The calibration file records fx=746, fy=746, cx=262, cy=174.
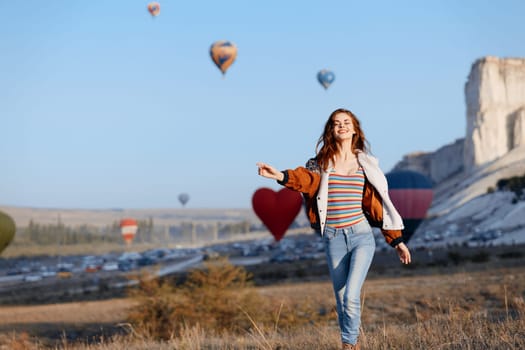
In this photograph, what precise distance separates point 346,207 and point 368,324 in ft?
33.3

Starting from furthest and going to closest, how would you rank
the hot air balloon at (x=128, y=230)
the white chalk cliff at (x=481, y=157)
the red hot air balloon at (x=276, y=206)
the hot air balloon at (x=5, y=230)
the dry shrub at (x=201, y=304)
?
the hot air balloon at (x=128, y=230), the white chalk cliff at (x=481, y=157), the red hot air balloon at (x=276, y=206), the hot air balloon at (x=5, y=230), the dry shrub at (x=201, y=304)

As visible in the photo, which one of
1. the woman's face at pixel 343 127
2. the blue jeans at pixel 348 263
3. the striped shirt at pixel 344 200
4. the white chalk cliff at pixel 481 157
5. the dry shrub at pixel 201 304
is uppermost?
the white chalk cliff at pixel 481 157

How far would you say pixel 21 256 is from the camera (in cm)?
12194

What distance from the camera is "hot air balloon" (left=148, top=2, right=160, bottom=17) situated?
7569 centimetres

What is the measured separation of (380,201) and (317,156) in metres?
0.61

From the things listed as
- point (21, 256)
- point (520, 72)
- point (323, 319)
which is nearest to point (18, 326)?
point (323, 319)

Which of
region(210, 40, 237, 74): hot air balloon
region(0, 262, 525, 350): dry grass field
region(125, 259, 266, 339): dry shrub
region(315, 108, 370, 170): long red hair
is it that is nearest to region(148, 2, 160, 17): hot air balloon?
region(210, 40, 237, 74): hot air balloon

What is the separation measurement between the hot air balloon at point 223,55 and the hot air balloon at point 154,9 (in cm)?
1698

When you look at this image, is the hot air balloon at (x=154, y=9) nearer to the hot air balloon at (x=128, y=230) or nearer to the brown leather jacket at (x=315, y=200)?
the hot air balloon at (x=128, y=230)

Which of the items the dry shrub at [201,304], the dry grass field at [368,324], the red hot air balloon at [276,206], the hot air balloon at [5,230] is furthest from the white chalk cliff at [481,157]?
the dry shrub at [201,304]

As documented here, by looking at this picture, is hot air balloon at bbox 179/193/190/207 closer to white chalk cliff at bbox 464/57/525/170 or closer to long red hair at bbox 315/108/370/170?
white chalk cliff at bbox 464/57/525/170

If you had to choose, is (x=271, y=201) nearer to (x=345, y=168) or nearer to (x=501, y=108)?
(x=345, y=168)

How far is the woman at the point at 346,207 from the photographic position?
18.5 feet

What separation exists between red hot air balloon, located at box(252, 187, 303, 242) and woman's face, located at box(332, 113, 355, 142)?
116ft
